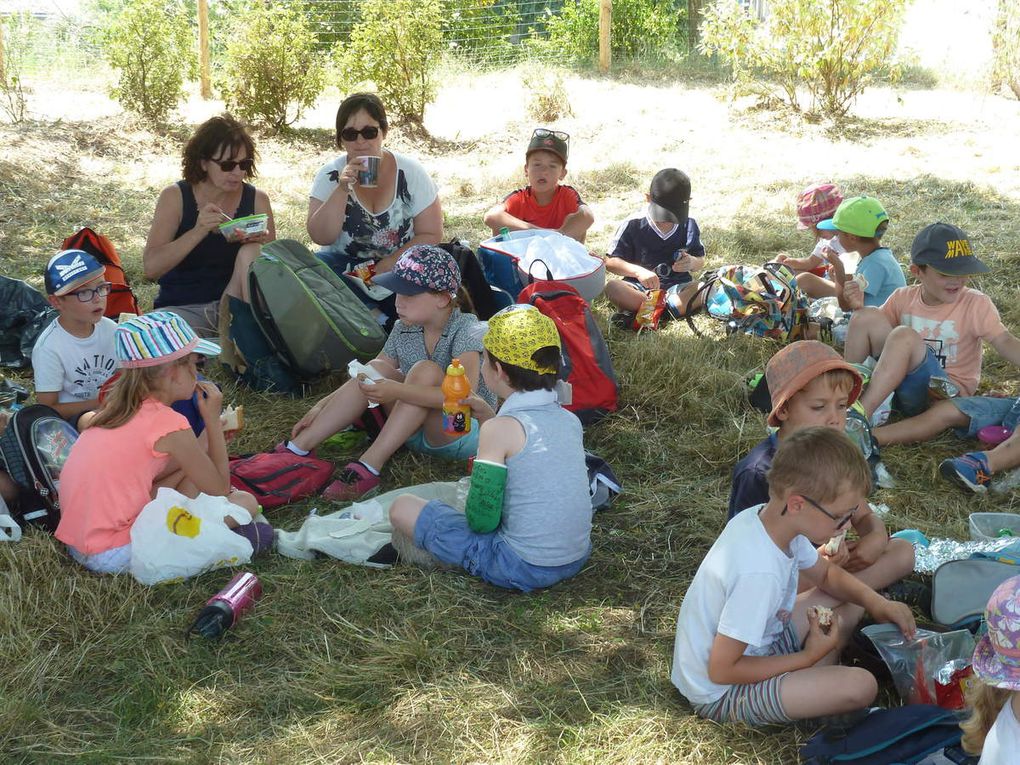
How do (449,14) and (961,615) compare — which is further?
(449,14)

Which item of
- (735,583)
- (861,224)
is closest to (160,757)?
(735,583)

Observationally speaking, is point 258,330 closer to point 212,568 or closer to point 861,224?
point 212,568

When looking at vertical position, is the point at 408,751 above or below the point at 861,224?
below

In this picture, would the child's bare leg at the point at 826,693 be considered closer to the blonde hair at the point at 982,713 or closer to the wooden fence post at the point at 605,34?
the blonde hair at the point at 982,713

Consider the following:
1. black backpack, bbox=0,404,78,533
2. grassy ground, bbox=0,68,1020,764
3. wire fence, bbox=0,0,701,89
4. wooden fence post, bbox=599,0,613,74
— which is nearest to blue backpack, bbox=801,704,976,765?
grassy ground, bbox=0,68,1020,764

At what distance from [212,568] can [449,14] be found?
1403 cm

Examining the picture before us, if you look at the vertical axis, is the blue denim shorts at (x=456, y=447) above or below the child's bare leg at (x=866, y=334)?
below

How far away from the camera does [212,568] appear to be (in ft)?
11.2

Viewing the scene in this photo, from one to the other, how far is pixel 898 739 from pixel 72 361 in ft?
10.7

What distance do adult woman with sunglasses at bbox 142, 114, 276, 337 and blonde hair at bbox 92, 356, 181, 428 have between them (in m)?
1.63

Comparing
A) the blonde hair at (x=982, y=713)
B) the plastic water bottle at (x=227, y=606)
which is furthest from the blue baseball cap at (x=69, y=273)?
the blonde hair at (x=982, y=713)

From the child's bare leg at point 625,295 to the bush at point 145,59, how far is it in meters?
7.19

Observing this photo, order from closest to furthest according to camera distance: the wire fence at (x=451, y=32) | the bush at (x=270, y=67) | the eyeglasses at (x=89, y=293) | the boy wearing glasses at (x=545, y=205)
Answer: the eyeglasses at (x=89, y=293)
the boy wearing glasses at (x=545, y=205)
the bush at (x=270, y=67)
the wire fence at (x=451, y=32)

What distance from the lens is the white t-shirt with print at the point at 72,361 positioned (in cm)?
392
